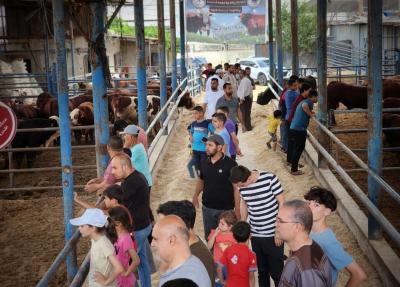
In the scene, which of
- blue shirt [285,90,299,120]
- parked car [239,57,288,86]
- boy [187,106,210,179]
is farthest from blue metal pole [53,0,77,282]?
parked car [239,57,288,86]

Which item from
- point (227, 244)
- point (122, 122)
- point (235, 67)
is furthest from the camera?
point (235, 67)

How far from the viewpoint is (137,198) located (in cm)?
552

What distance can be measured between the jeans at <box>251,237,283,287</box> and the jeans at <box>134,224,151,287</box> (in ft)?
3.33

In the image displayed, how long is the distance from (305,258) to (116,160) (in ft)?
7.81

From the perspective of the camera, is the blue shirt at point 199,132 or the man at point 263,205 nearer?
the man at point 263,205

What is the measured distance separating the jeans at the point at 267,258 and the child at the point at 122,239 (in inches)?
50.1

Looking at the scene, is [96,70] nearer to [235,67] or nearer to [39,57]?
[235,67]

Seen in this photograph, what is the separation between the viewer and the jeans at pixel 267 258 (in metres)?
5.49

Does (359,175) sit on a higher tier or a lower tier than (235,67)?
lower

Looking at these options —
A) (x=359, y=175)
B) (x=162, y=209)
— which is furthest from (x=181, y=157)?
(x=162, y=209)

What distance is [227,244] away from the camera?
5109mm

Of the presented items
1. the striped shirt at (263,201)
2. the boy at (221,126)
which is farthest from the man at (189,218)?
the boy at (221,126)

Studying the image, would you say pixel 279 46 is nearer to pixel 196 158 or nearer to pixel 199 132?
pixel 196 158

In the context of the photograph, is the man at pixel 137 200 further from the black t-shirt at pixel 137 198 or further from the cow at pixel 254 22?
the cow at pixel 254 22
